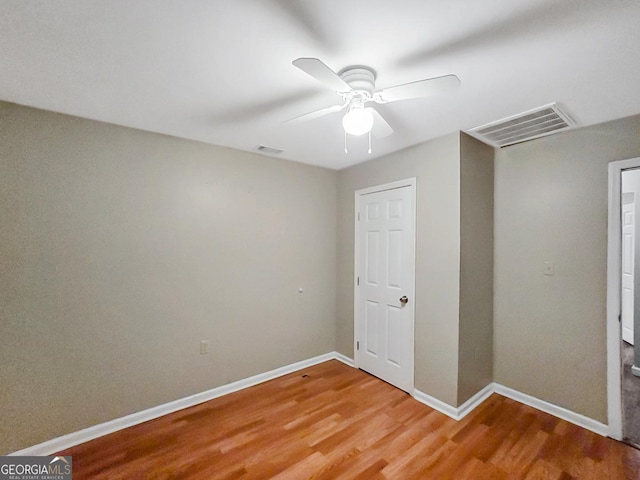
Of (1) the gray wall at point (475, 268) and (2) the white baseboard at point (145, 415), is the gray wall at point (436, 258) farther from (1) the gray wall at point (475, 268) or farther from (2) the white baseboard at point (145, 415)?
(2) the white baseboard at point (145, 415)

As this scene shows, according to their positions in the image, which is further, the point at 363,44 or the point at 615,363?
the point at 615,363

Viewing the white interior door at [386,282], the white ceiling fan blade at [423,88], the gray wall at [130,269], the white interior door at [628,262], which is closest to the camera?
the white ceiling fan blade at [423,88]

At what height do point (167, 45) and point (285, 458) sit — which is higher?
point (167, 45)

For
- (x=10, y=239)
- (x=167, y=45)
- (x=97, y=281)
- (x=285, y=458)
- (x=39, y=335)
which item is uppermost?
(x=167, y=45)

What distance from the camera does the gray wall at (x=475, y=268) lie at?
7.79 feet

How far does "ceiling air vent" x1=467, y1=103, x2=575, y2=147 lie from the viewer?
1972mm

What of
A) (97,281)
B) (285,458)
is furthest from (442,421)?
(97,281)

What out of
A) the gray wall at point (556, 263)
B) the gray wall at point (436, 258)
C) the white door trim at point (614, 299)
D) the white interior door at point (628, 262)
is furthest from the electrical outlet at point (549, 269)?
the white interior door at point (628, 262)

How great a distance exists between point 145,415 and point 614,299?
151 inches

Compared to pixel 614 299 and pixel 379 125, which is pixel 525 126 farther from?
pixel 614 299

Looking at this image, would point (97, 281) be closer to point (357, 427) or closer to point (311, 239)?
point (311, 239)

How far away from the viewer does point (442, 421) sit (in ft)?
7.49

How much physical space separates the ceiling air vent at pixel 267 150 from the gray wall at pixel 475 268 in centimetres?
174

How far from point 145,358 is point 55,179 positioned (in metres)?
1.56
